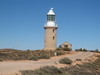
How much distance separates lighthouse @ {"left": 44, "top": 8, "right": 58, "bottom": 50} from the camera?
44500mm

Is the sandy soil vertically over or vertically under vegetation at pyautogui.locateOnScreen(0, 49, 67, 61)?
under

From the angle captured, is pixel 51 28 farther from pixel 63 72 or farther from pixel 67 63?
pixel 63 72

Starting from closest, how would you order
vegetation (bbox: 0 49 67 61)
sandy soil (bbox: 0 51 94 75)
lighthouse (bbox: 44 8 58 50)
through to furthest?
sandy soil (bbox: 0 51 94 75), vegetation (bbox: 0 49 67 61), lighthouse (bbox: 44 8 58 50)

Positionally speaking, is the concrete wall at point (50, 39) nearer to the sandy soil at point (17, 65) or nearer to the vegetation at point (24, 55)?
the vegetation at point (24, 55)

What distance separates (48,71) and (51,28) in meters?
30.0

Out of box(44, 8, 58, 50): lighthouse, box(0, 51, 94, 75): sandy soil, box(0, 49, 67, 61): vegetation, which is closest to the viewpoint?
box(0, 51, 94, 75): sandy soil

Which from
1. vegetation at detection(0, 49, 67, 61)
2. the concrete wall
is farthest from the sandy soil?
the concrete wall

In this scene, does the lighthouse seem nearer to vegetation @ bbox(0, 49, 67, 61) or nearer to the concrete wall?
the concrete wall

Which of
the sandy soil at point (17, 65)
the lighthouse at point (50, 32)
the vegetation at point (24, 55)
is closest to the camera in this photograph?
the sandy soil at point (17, 65)

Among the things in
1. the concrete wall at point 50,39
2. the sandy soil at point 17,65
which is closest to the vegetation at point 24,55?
the sandy soil at point 17,65

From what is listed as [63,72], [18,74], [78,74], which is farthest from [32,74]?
[78,74]

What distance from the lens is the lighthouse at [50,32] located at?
146ft

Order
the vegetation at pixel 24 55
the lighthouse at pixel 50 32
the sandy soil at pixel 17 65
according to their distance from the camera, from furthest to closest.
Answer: the lighthouse at pixel 50 32, the vegetation at pixel 24 55, the sandy soil at pixel 17 65

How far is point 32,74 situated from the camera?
12.5 m
